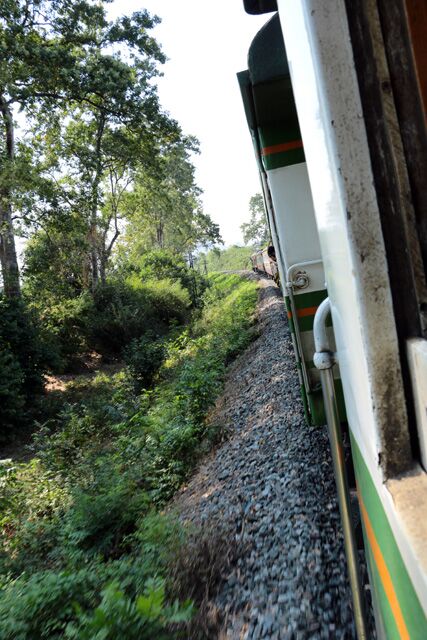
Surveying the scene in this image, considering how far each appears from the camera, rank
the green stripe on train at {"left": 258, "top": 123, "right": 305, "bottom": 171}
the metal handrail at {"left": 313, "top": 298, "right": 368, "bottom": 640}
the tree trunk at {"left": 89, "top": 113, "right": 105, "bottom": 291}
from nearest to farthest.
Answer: the metal handrail at {"left": 313, "top": 298, "right": 368, "bottom": 640} → the green stripe on train at {"left": 258, "top": 123, "right": 305, "bottom": 171} → the tree trunk at {"left": 89, "top": 113, "right": 105, "bottom": 291}

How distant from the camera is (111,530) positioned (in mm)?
4379

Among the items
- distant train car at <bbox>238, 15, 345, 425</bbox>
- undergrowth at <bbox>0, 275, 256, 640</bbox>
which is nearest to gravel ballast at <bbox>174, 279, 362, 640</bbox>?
undergrowth at <bbox>0, 275, 256, 640</bbox>

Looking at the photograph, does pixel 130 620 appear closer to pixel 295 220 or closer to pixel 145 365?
pixel 295 220

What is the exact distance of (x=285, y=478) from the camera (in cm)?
383

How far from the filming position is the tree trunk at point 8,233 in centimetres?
1476

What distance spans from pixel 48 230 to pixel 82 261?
15.4ft

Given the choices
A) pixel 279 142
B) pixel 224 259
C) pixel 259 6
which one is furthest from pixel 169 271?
pixel 224 259

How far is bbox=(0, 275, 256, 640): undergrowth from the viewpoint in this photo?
2.49 meters

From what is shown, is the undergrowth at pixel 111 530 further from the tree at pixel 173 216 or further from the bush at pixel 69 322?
the tree at pixel 173 216

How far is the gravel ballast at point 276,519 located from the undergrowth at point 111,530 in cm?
30

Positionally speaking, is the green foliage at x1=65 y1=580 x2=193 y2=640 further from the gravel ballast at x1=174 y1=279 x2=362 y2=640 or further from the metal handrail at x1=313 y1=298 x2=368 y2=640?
the metal handrail at x1=313 y1=298 x2=368 y2=640

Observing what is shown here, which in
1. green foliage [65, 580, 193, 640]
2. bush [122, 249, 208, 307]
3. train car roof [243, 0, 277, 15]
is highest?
bush [122, 249, 208, 307]

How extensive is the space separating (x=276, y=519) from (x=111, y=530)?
202cm

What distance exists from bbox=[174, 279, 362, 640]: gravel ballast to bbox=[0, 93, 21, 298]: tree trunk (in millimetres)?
11578
